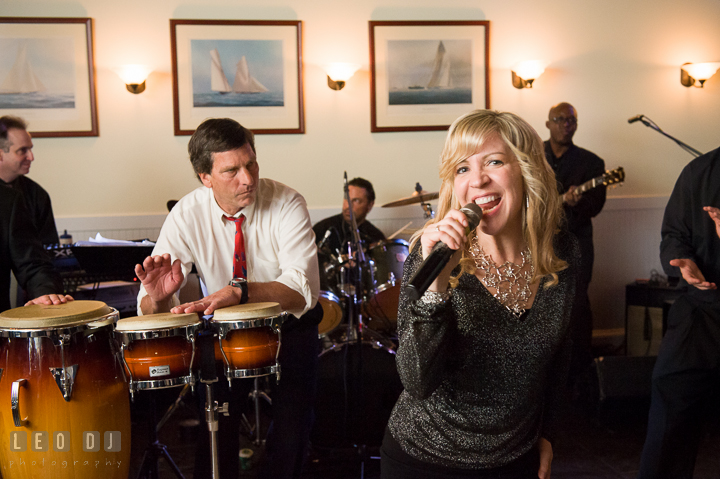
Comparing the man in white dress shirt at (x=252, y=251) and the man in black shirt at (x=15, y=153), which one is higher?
the man in black shirt at (x=15, y=153)

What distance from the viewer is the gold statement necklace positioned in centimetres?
137

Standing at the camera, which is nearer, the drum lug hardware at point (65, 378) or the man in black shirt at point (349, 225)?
the drum lug hardware at point (65, 378)

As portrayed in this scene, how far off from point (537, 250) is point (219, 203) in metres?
1.41

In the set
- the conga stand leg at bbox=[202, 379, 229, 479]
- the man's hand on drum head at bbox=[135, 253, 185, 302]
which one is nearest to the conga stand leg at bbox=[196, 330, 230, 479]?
the conga stand leg at bbox=[202, 379, 229, 479]

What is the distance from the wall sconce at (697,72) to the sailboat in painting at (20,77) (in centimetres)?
533

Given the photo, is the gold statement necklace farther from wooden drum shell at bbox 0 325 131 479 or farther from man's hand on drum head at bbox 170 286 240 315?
wooden drum shell at bbox 0 325 131 479

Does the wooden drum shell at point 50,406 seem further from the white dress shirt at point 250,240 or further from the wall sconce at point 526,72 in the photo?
the wall sconce at point 526,72

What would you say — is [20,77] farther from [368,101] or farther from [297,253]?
[297,253]

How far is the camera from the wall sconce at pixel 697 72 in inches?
201

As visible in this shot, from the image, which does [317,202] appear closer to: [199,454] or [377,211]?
[377,211]

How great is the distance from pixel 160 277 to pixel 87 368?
386 mm

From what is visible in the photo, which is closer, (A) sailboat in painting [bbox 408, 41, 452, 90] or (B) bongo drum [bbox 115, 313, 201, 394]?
(B) bongo drum [bbox 115, 313, 201, 394]

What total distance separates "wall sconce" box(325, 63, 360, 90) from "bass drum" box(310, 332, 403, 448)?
7.56ft

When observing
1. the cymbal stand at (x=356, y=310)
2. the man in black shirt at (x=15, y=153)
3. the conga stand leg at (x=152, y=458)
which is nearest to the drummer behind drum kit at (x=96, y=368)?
the conga stand leg at (x=152, y=458)
